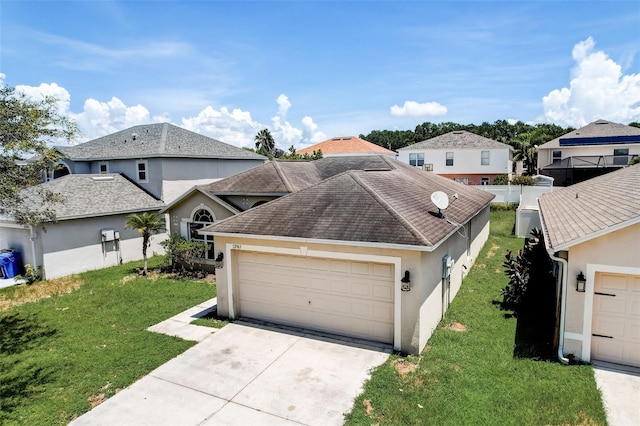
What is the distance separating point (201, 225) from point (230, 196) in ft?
6.26

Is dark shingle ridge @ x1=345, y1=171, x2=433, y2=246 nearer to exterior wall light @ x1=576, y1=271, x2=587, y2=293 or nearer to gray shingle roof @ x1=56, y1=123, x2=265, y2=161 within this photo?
exterior wall light @ x1=576, y1=271, x2=587, y2=293

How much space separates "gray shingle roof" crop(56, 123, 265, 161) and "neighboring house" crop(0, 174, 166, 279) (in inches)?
102

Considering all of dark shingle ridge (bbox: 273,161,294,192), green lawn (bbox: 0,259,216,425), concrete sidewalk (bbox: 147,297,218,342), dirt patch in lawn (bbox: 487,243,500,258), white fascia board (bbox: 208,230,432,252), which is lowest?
green lawn (bbox: 0,259,216,425)

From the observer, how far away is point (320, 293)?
1002 centimetres

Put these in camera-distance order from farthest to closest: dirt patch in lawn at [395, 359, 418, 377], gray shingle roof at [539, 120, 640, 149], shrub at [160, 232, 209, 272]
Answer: gray shingle roof at [539, 120, 640, 149] < shrub at [160, 232, 209, 272] < dirt patch in lawn at [395, 359, 418, 377]

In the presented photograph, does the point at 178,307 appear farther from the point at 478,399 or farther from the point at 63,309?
the point at 478,399

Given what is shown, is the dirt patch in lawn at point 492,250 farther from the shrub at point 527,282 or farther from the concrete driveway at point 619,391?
the concrete driveway at point 619,391

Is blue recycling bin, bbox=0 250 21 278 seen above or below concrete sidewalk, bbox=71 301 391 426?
above

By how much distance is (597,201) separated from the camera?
36.3 feet

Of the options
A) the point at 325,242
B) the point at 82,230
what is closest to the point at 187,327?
the point at 325,242

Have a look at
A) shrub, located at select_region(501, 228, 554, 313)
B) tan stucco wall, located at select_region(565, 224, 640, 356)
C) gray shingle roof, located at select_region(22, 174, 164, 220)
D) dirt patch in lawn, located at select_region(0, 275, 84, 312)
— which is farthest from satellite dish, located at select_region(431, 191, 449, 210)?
gray shingle roof, located at select_region(22, 174, 164, 220)

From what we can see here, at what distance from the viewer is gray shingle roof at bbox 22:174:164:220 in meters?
17.4

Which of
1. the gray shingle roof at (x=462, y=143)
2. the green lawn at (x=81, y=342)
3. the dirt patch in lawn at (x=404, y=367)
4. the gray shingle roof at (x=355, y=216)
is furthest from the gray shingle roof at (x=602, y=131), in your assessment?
the green lawn at (x=81, y=342)

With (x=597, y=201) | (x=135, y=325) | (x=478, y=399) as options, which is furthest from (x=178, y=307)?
(x=597, y=201)
